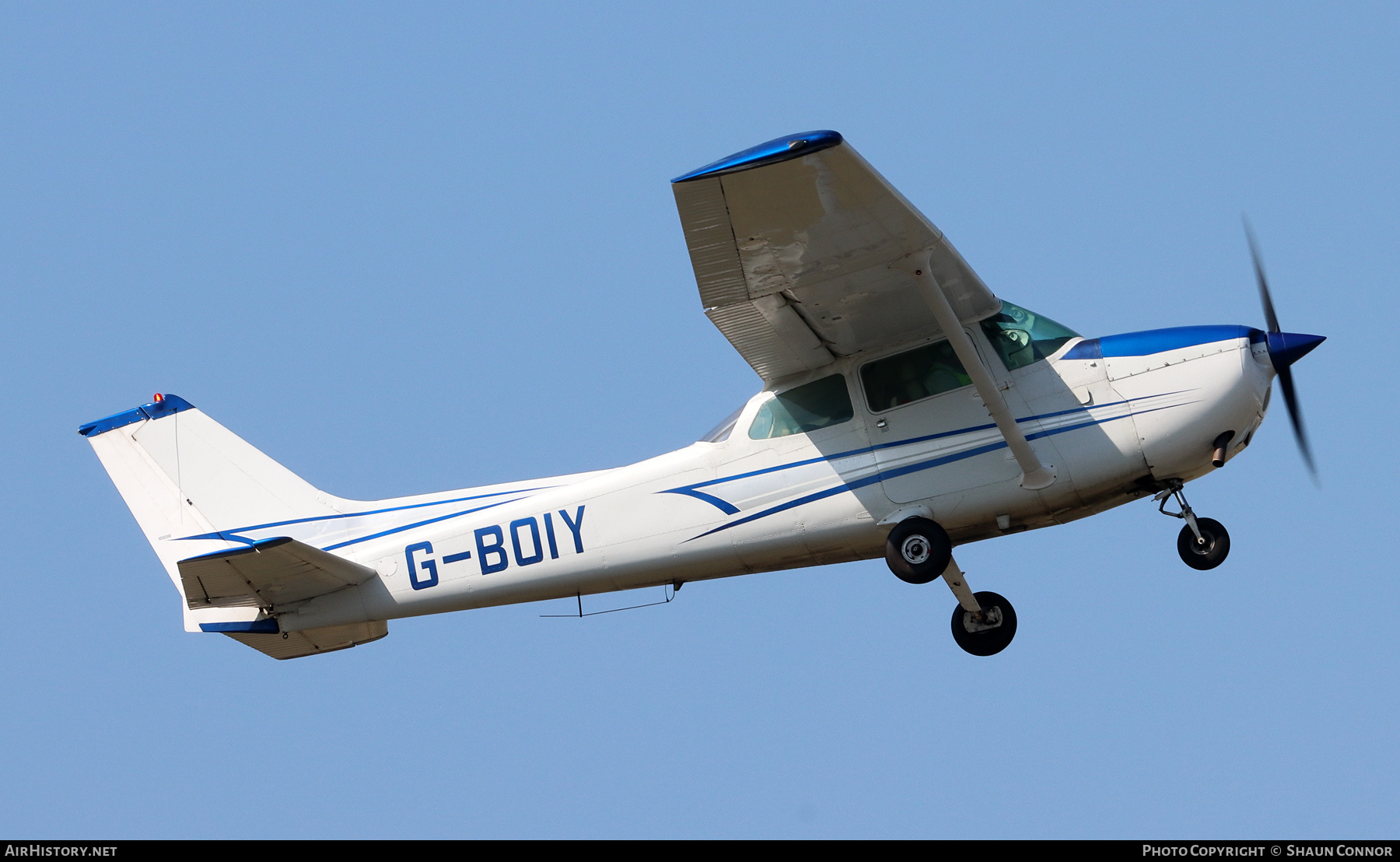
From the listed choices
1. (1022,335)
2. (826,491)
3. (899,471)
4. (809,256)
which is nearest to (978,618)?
(899,471)

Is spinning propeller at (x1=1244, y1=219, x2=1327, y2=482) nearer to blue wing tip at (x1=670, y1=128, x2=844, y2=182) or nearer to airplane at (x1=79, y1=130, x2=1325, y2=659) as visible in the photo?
airplane at (x1=79, y1=130, x2=1325, y2=659)

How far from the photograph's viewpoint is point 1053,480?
1071cm

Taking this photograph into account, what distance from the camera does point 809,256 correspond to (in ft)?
33.4

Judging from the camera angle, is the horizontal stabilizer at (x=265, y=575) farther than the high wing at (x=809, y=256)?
Yes

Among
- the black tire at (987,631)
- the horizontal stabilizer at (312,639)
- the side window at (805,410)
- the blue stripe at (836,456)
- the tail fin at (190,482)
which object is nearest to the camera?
the blue stripe at (836,456)

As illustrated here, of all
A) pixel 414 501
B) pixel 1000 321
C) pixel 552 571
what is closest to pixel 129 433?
pixel 414 501

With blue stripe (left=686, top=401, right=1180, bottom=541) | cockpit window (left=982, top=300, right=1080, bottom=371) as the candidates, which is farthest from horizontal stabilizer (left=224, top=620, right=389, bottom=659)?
cockpit window (left=982, top=300, right=1080, bottom=371)

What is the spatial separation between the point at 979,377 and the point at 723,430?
2.18 meters

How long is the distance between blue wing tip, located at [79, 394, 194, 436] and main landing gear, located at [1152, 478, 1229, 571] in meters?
8.48

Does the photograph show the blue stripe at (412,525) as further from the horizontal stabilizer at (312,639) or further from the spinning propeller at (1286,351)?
the spinning propeller at (1286,351)

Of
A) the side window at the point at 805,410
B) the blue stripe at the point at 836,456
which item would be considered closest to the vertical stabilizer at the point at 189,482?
the blue stripe at the point at 836,456

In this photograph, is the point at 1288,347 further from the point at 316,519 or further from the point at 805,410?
the point at 316,519

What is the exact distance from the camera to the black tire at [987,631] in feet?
40.2
